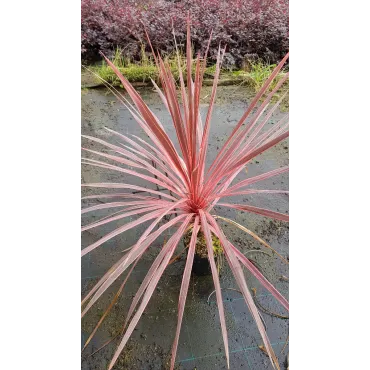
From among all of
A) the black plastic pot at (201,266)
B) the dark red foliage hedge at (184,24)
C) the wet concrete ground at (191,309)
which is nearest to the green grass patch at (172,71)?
the dark red foliage hedge at (184,24)

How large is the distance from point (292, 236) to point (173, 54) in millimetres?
2367

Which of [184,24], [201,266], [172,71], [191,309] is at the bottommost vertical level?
[191,309]

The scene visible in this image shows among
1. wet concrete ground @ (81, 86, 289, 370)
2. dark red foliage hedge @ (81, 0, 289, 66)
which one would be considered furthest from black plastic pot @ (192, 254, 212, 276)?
dark red foliage hedge @ (81, 0, 289, 66)

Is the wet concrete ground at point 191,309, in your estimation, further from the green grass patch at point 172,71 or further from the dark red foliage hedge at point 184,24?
the dark red foliage hedge at point 184,24

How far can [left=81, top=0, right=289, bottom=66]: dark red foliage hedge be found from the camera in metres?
2.22

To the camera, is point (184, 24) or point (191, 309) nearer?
point (191, 309)

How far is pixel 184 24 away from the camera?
7.89ft

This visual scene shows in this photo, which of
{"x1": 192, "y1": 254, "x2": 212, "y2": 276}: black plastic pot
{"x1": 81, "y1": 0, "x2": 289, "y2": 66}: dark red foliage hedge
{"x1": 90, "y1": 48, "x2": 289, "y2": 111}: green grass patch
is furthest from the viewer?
{"x1": 90, "y1": 48, "x2": 289, "y2": 111}: green grass patch

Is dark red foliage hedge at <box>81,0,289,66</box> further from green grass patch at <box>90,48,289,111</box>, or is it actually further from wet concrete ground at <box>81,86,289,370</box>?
wet concrete ground at <box>81,86,289,370</box>

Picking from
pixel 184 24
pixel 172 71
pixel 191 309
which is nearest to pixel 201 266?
pixel 191 309

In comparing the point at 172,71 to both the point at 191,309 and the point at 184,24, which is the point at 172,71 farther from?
the point at 191,309

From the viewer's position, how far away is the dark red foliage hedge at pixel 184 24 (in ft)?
7.28
